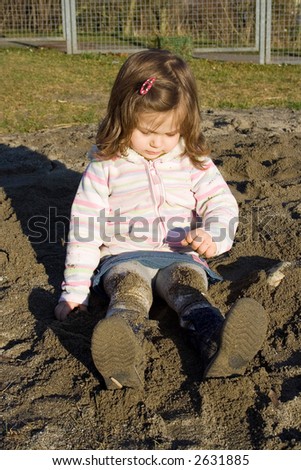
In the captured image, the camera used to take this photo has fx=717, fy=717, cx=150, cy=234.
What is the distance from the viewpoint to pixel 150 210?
327 cm

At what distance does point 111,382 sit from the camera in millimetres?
2387

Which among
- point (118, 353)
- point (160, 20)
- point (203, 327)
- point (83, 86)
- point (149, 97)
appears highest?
point (149, 97)

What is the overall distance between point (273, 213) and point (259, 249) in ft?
1.55

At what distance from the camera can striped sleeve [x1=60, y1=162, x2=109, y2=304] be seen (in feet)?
10.2

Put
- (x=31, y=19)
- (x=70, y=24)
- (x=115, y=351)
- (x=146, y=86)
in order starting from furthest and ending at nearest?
(x=31, y=19), (x=70, y=24), (x=146, y=86), (x=115, y=351)

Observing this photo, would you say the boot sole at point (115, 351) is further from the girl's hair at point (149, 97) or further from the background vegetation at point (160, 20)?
the background vegetation at point (160, 20)

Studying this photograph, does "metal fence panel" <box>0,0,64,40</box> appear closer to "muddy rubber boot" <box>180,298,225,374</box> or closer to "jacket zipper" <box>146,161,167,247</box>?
"jacket zipper" <box>146,161,167,247</box>

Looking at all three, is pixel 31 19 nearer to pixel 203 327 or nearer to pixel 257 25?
pixel 257 25

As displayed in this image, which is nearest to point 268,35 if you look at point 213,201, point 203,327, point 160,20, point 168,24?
point 168,24

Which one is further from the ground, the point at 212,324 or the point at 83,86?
the point at 212,324

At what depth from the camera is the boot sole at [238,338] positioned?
2.36 meters

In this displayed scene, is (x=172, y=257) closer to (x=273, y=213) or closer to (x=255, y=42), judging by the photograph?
(x=273, y=213)

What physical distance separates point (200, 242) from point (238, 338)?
0.71 m
